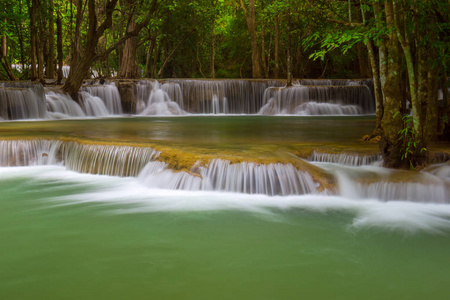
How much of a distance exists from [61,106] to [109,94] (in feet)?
9.21

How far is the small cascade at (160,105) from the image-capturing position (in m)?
20.7

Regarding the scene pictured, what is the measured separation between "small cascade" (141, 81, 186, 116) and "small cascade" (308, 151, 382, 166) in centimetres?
1360

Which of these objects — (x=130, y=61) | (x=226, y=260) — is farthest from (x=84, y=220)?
(x=130, y=61)

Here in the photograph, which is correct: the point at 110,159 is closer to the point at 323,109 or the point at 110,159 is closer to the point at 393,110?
the point at 393,110

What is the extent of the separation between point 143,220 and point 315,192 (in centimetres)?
239

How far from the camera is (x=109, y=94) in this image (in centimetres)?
2025

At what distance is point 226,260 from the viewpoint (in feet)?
14.7

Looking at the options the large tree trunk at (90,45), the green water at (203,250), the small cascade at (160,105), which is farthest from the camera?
the small cascade at (160,105)

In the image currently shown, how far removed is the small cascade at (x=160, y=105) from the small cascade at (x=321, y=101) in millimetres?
3841

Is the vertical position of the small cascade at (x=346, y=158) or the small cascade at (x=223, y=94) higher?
the small cascade at (x=223, y=94)

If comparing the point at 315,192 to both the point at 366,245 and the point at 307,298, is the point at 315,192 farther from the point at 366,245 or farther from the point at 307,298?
the point at 307,298

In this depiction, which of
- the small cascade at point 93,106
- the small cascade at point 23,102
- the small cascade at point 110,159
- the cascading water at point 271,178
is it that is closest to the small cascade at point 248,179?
the cascading water at point 271,178

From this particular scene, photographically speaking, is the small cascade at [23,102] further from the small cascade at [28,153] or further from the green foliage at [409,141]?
the green foliage at [409,141]

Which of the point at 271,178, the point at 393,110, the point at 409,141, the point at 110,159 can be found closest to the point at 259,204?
the point at 271,178
